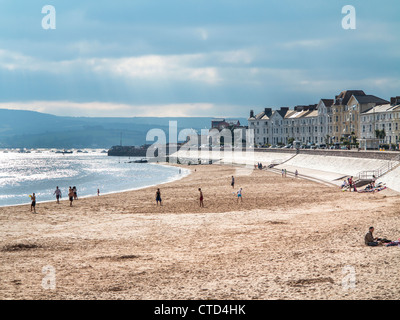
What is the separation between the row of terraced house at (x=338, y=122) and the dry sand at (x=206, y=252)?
5186cm

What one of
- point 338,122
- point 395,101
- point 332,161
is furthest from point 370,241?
point 338,122

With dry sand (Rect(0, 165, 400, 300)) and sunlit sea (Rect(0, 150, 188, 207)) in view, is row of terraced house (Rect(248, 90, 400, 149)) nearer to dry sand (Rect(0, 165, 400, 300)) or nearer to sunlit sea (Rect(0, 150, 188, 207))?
sunlit sea (Rect(0, 150, 188, 207))

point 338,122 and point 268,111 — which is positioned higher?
point 268,111

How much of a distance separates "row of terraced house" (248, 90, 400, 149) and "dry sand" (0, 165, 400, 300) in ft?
170

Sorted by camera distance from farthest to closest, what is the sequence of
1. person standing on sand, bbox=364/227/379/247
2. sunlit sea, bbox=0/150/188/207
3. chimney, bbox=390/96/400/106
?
chimney, bbox=390/96/400/106
sunlit sea, bbox=0/150/188/207
person standing on sand, bbox=364/227/379/247

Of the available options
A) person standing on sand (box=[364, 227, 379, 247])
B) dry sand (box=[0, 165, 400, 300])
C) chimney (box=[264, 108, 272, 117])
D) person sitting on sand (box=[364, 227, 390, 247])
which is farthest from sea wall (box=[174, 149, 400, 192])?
chimney (box=[264, 108, 272, 117])

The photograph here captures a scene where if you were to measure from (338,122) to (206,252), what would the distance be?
9849 centimetres

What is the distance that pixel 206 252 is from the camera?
1792cm

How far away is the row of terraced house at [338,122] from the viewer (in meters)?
88.5

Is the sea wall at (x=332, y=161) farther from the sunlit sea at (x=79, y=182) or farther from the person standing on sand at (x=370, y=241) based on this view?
the person standing on sand at (x=370, y=241)

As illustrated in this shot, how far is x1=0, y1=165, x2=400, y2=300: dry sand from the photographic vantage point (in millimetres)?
13078

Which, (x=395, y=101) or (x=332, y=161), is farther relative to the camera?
(x=395, y=101)

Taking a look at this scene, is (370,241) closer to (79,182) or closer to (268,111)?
(79,182)

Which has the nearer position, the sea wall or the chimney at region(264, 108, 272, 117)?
the sea wall
